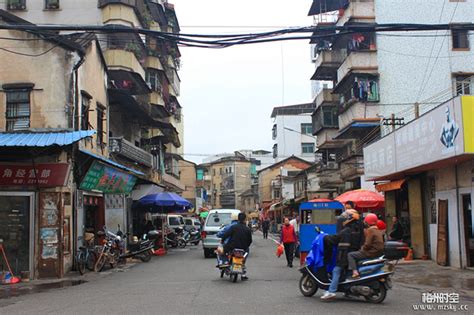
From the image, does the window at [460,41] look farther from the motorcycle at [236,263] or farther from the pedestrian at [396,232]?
the motorcycle at [236,263]

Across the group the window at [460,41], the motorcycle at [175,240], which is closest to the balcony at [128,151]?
the motorcycle at [175,240]

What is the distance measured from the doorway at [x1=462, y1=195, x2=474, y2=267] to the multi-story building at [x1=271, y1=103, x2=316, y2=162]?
183 ft

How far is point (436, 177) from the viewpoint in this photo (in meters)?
17.4

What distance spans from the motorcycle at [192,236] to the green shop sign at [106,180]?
11.5 metres

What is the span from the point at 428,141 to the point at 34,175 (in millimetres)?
11637

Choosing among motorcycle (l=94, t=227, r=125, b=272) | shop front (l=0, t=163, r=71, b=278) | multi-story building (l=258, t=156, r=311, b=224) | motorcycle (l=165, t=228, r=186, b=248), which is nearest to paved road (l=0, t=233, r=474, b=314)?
shop front (l=0, t=163, r=71, b=278)

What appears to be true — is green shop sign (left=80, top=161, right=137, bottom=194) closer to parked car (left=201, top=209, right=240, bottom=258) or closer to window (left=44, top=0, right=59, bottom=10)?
parked car (left=201, top=209, right=240, bottom=258)

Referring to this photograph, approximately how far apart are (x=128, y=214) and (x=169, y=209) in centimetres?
384

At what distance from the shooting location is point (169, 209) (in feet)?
98.8

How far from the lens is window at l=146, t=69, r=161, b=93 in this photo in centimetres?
3355

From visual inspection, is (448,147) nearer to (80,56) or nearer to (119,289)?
(119,289)

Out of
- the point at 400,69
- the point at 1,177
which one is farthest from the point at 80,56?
the point at 400,69

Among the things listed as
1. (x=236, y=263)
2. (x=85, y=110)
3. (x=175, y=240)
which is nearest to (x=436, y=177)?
(x=236, y=263)

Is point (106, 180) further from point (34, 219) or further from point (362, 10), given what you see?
point (362, 10)
